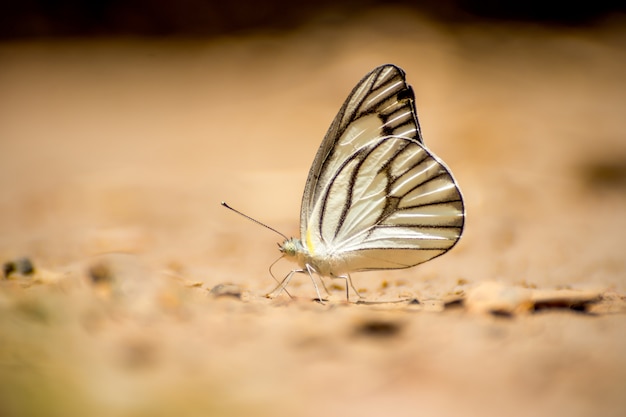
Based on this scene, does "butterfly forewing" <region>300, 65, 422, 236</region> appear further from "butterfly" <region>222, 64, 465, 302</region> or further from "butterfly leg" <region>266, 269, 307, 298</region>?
"butterfly leg" <region>266, 269, 307, 298</region>

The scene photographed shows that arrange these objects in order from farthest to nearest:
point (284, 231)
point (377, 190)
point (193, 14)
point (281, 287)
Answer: point (193, 14) → point (284, 231) → point (281, 287) → point (377, 190)

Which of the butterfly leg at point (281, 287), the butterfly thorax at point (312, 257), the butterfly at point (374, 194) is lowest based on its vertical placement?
the butterfly leg at point (281, 287)

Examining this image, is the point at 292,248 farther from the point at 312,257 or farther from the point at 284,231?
the point at 284,231

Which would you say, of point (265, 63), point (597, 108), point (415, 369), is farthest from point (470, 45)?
point (415, 369)

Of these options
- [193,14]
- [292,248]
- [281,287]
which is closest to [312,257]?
[292,248]

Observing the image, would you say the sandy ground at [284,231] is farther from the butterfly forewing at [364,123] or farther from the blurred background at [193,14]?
the butterfly forewing at [364,123]

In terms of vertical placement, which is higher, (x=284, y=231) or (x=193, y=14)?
(x=193, y=14)

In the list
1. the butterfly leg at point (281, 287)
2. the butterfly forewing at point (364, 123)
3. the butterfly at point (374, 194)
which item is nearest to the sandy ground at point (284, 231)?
the butterfly leg at point (281, 287)
